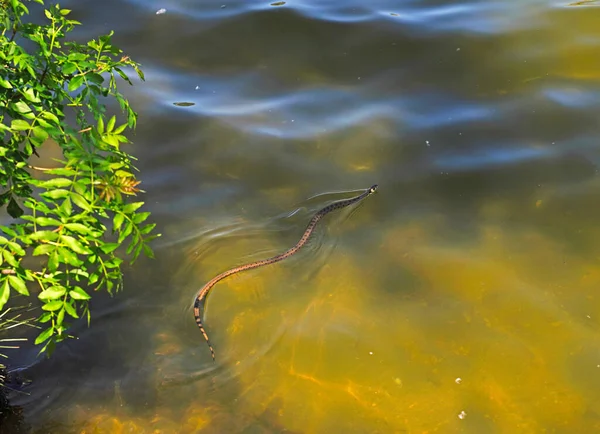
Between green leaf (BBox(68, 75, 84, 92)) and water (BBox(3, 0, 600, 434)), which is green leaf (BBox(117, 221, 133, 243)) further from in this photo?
water (BBox(3, 0, 600, 434))

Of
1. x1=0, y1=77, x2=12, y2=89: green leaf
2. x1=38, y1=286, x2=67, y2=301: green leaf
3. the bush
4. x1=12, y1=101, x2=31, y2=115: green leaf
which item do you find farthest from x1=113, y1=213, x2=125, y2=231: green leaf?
x1=0, y1=77, x2=12, y2=89: green leaf

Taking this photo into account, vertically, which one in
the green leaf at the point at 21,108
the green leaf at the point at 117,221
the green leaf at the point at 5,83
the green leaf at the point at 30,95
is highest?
the green leaf at the point at 5,83

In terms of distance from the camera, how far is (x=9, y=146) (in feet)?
11.3

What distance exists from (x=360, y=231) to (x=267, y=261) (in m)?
1.07

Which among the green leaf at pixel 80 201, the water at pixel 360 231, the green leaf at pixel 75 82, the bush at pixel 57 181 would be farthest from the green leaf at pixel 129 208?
the water at pixel 360 231

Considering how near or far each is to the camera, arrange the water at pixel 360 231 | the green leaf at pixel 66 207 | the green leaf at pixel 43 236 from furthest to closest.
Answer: the water at pixel 360 231
the green leaf at pixel 66 207
the green leaf at pixel 43 236

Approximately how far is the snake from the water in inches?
Answer: 3.1

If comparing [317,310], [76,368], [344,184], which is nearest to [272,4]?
[344,184]

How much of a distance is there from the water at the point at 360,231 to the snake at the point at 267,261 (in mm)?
79

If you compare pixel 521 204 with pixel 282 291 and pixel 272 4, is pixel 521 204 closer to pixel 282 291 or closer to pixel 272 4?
pixel 282 291

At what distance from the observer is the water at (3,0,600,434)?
15.7 ft

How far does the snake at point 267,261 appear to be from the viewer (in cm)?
543

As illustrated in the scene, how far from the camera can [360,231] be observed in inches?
248

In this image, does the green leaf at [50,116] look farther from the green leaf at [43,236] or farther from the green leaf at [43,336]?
the green leaf at [43,336]
